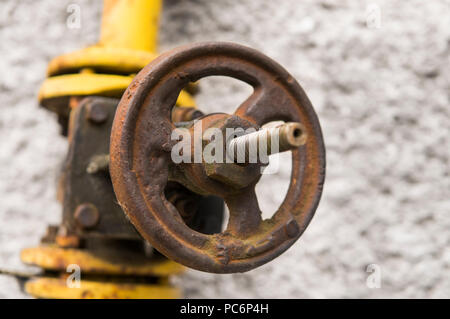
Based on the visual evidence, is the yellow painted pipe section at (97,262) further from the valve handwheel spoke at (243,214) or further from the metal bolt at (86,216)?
the valve handwheel spoke at (243,214)

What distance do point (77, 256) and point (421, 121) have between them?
647 millimetres

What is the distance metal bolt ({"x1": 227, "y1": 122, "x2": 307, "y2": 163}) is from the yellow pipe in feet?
1.18

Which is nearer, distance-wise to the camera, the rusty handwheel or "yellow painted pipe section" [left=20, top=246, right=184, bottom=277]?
the rusty handwheel

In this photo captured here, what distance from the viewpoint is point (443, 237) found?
930 millimetres

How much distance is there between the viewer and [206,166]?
0.52 metres

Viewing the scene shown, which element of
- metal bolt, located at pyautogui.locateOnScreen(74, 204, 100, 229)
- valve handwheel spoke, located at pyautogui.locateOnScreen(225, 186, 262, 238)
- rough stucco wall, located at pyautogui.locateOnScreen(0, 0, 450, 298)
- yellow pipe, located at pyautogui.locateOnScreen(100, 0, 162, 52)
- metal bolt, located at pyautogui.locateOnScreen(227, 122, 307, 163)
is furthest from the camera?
rough stucco wall, located at pyautogui.locateOnScreen(0, 0, 450, 298)

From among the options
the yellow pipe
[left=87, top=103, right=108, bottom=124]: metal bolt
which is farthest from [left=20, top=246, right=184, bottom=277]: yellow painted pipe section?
the yellow pipe

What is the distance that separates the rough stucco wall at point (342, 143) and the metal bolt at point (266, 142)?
486 mm

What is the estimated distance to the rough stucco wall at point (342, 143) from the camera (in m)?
0.94

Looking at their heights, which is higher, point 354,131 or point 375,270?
point 354,131

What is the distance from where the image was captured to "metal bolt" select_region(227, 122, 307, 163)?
432 mm

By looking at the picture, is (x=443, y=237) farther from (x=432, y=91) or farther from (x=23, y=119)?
(x=23, y=119)

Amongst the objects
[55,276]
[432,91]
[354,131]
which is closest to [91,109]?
[55,276]

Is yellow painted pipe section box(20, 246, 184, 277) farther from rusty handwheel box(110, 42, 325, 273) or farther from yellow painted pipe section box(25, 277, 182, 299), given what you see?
rusty handwheel box(110, 42, 325, 273)
